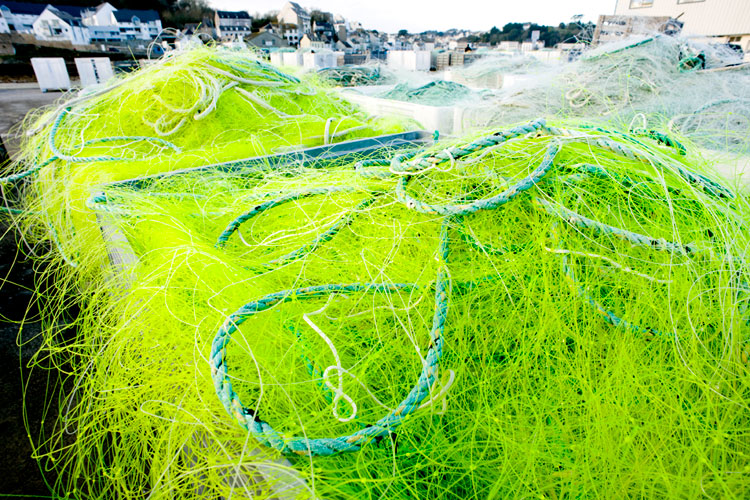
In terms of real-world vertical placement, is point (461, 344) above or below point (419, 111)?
below

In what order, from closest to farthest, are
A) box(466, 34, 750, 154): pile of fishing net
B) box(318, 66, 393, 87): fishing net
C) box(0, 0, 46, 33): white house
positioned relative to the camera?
box(466, 34, 750, 154): pile of fishing net < box(318, 66, 393, 87): fishing net < box(0, 0, 46, 33): white house

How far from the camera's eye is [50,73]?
15.2 m

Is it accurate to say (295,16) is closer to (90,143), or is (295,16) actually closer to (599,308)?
(90,143)

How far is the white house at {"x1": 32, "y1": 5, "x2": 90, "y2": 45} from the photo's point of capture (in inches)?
1777

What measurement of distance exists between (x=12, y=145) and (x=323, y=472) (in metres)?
9.16

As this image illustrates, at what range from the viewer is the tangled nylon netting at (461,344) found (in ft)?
3.50

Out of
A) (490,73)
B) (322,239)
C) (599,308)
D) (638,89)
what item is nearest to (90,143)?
(322,239)

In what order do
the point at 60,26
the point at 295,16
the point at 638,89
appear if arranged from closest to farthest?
the point at 638,89 → the point at 60,26 → the point at 295,16

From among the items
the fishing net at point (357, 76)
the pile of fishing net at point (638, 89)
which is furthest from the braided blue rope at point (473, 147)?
the fishing net at point (357, 76)

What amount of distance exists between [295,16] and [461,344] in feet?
248

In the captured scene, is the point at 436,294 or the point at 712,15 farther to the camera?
the point at 712,15

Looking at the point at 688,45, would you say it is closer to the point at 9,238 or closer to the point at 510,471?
the point at 510,471

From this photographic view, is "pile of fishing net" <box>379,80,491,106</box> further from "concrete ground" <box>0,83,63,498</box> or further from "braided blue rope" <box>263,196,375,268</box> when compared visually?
"concrete ground" <box>0,83,63,498</box>

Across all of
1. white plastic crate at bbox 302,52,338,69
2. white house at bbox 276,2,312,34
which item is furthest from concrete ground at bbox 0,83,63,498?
white house at bbox 276,2,312,34
